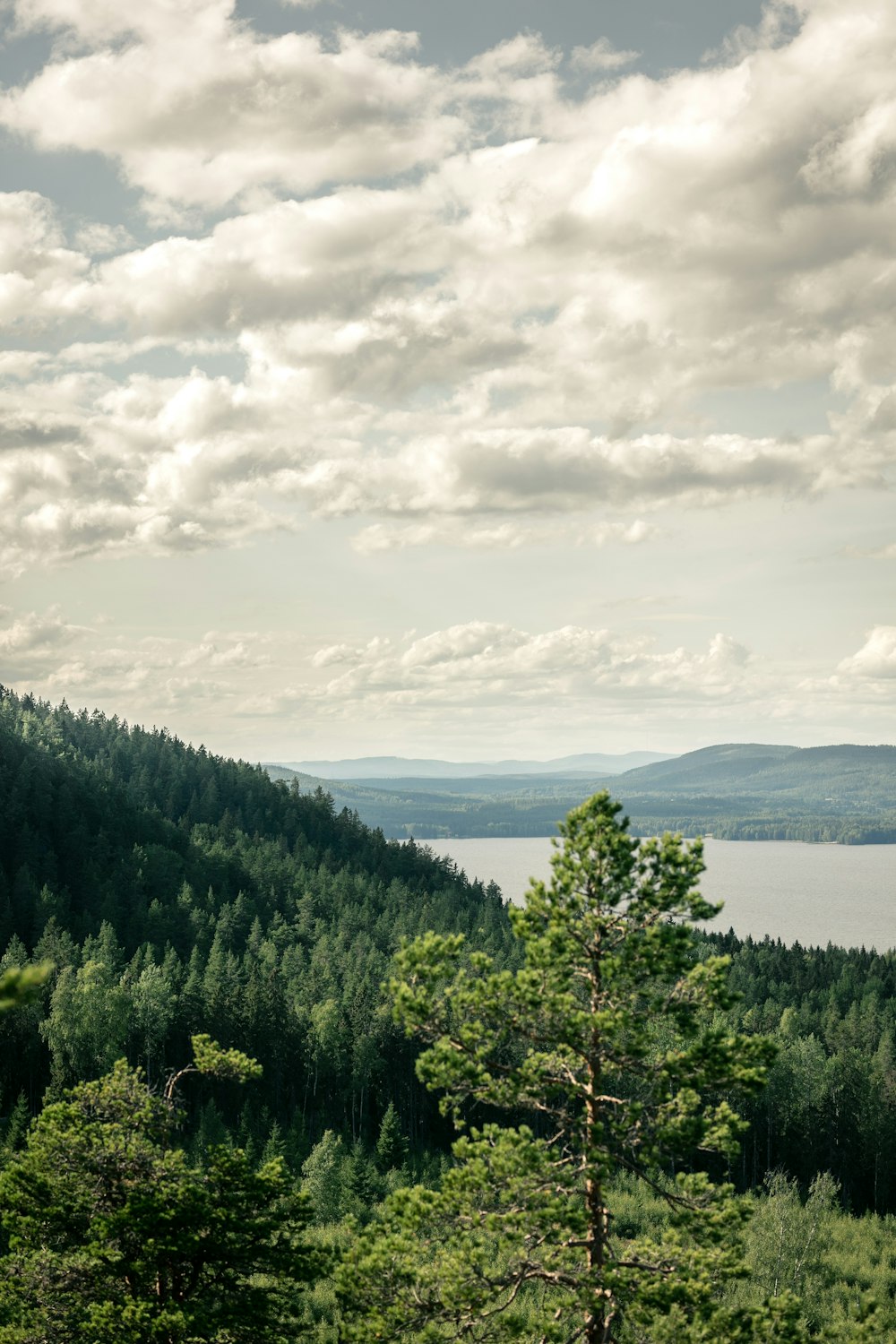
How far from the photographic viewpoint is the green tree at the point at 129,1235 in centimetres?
2003

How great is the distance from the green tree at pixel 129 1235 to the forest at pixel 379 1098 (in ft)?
0.25

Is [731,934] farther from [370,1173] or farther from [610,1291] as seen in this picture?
[610,1291]

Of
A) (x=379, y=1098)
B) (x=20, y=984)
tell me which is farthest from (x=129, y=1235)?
(x=379, y=1098)

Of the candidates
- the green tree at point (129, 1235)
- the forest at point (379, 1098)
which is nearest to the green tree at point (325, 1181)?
the forest at point (379, 1098)

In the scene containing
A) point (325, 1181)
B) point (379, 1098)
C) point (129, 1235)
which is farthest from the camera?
point (379, 1098)

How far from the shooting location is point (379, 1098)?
92938 millimetres

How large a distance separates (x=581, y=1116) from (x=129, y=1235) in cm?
999

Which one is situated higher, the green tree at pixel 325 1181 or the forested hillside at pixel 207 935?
the forested hillside at pixel 207 935

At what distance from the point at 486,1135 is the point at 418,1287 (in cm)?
269

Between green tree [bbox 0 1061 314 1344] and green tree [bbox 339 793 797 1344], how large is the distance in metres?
4.26

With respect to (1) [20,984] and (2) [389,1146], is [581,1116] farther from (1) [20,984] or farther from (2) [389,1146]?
(2) [389,1146]

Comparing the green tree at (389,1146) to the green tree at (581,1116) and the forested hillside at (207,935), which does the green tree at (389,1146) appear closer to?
the forested hillside at (207,935)

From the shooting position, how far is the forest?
678 inches

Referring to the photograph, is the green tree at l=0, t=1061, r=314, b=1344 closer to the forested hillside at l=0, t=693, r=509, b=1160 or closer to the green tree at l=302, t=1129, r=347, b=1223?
the green tree at l=302, t=1129, r=347, b=1223
